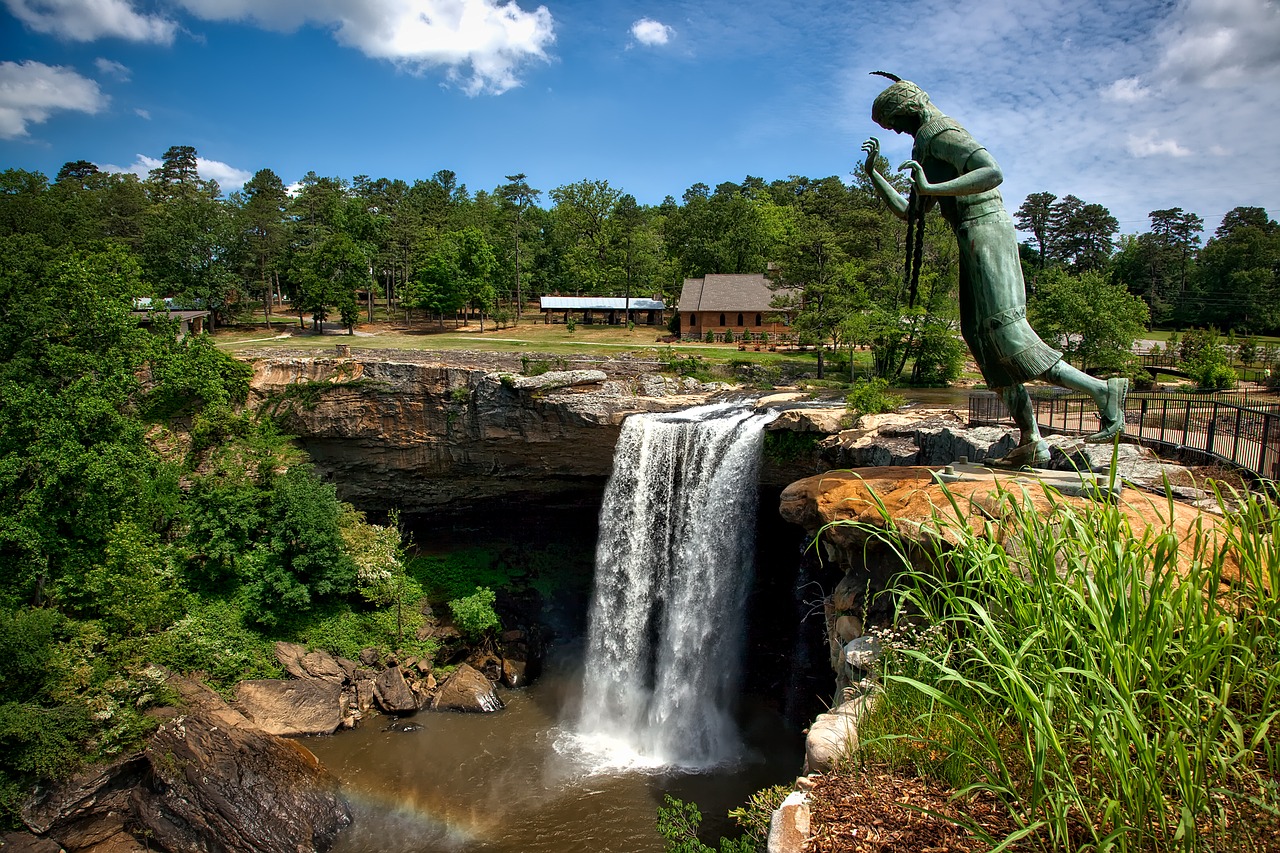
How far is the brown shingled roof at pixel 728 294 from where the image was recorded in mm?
40344

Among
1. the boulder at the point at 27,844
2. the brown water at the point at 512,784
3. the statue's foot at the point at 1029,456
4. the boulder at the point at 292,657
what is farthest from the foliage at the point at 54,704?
the statue's foot at the point at 1029,456

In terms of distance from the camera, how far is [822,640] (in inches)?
615

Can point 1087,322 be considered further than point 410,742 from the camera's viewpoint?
Yes

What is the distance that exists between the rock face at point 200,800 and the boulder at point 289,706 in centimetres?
178

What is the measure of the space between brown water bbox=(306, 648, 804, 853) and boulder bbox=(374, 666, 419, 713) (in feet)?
1.23

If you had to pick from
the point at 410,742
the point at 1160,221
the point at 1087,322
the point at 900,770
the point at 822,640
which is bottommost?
the point at 410,742

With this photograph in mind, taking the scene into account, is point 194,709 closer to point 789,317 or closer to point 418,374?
point 418,374

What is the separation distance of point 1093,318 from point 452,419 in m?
22.4

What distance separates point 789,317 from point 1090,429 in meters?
22.6

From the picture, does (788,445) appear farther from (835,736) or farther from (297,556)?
(297,556)

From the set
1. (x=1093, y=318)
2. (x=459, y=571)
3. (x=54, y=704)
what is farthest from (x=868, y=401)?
(x=54, y=704)

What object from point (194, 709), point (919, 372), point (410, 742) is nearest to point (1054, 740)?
point (410, 742)

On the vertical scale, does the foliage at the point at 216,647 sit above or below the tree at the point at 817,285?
below

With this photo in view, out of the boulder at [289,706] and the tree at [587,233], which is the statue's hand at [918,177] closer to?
the boulder at [289,706]
